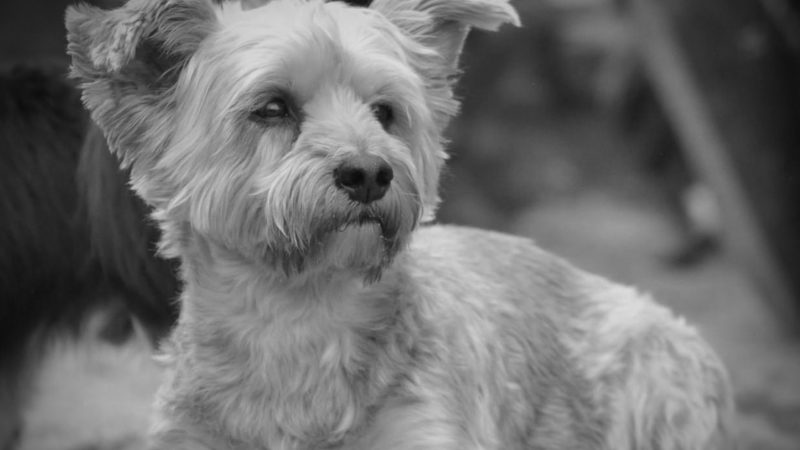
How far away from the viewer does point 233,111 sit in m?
3.89

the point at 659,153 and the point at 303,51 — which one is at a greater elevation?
the point at 303,51

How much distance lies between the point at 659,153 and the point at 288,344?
8.29m

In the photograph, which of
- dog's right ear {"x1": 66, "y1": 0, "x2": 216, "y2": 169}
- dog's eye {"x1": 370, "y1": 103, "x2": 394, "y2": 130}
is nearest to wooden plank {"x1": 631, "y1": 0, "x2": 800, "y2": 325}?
dog's eye {"x1": 370, "y1": 103, "x2": 394, "y2": 130}

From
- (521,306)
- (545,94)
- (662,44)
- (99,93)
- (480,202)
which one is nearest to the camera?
(99,93)

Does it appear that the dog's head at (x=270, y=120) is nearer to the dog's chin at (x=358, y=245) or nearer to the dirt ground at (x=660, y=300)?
the dog's chin at (x=358, y=245)

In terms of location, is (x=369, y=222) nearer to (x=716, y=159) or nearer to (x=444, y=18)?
(x=444, y=18)

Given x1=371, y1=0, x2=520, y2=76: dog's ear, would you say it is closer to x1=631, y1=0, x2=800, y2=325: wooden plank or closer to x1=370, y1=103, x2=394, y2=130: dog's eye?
x1=370, y1=103, x2=394, y2=130: dog's eye

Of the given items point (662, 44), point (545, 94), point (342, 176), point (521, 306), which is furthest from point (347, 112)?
point (545, 94)

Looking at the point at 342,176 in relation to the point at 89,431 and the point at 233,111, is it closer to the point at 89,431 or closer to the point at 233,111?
the point at 233,111

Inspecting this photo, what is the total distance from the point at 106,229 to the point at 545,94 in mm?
8285

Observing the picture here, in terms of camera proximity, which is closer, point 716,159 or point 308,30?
point 308,30

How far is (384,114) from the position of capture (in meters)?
4.11

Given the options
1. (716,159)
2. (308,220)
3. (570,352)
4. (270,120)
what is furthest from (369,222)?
(716,159)

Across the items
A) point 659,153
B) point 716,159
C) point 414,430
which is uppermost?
point 414,430
